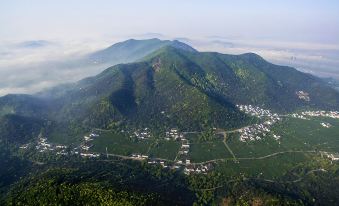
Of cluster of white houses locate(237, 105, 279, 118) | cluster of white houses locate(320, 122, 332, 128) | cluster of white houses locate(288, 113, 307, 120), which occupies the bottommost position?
cluster of white houses locate(320, 122, 332, 128)

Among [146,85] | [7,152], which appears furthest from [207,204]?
[146,85]

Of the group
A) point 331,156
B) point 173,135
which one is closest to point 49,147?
point 173,135

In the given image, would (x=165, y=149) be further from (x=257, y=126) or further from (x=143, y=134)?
(x=257, y=126)

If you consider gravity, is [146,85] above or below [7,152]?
above

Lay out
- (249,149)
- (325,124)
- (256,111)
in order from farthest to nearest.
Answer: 1. (256,111)
2. (325,124)
3. (249,149)

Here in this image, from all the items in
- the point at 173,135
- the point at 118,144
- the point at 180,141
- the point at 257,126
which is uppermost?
the point at 257,126

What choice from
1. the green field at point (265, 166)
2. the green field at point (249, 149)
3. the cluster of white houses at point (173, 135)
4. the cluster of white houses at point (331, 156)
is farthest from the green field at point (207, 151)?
the cluster of white houses at point (331, 156)

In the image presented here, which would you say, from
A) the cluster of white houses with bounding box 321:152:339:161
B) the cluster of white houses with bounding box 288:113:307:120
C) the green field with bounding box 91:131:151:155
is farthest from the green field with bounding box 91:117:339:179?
the cluster of white houses with bounding box 288:113:307:120

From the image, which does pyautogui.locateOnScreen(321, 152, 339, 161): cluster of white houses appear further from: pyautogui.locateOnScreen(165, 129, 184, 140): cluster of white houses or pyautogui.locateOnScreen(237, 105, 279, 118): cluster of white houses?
pyautogui.locateOnScreen(165, 129, 184, 140): cluster of white houses

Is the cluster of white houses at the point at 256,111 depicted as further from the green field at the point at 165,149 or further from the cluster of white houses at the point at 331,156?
the green field at the point at 165,149

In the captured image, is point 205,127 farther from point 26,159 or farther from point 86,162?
point 26,159

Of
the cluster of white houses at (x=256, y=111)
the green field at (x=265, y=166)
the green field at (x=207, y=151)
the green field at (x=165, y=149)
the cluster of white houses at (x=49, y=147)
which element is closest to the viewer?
the green field at (x=265, y=166)
